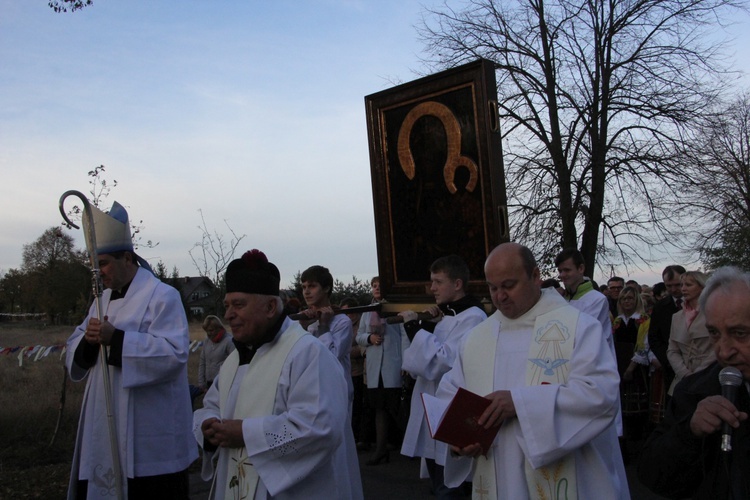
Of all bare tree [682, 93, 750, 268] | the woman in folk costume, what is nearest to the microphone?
the woman in folk costume

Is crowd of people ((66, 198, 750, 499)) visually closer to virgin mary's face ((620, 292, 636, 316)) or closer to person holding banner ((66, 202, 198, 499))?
person holding banner ((66, 202, 198, 499))

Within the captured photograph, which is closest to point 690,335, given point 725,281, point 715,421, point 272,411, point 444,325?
point 444,325

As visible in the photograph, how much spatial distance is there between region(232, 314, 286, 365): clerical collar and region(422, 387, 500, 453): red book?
0.87m

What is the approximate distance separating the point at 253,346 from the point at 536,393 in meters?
1.41

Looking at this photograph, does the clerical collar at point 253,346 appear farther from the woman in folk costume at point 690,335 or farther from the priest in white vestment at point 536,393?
the woman in folk costume at point 690,335

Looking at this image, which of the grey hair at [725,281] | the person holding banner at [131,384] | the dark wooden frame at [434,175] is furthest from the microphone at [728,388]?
the dark wooden frame at [434,175]

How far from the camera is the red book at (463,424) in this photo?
3.30 m

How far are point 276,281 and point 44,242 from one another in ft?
133

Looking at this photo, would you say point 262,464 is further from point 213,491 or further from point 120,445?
point 120,445

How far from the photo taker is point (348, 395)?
172 inches

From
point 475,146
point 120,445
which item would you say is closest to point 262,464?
point 120,445

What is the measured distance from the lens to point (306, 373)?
11.3ft

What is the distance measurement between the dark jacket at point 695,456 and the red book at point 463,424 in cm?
85

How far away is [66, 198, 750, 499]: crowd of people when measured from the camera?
2.55 m
